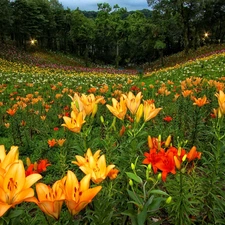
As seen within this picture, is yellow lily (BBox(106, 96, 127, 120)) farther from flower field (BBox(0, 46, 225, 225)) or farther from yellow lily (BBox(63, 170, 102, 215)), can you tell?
yellow lily (BBox(63, 170, 102, 215))

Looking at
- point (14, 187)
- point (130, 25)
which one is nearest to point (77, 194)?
point (14, 187)

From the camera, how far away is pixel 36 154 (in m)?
5.00

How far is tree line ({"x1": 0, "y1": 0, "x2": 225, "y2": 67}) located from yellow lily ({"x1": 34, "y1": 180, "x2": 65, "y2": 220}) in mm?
34974

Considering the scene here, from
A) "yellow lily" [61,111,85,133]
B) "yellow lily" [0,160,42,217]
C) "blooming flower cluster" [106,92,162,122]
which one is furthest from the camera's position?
"blooming flower cluster" [106,92,162,122]

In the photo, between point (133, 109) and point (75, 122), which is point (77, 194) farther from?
point (133, 109)

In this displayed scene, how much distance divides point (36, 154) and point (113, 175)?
339 cm

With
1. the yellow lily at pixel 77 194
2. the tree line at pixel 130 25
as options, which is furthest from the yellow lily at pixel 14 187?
the tree line at pixel 130 25

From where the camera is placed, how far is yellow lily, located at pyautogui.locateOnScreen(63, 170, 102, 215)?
1231mm

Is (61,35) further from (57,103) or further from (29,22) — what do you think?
(57,103)

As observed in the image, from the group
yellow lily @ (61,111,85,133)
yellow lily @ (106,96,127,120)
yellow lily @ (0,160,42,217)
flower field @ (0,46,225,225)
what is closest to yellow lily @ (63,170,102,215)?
flower field @ (0,46,225,225)

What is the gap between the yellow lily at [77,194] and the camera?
123 cm

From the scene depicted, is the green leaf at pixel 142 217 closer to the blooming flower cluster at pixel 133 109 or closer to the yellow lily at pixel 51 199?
the yellow lily at pixel 51 199

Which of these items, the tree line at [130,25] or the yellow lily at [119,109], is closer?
the yellow lily at [119,109]

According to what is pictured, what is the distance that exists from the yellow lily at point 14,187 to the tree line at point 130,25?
35.0m
